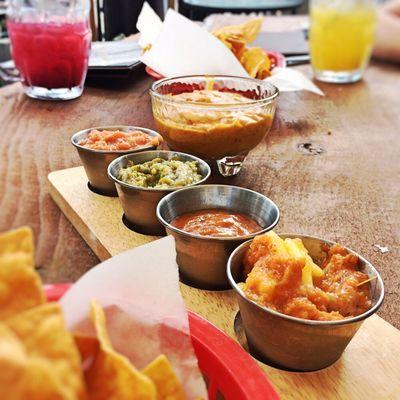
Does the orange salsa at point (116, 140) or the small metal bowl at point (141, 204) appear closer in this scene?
the small metal bowl at point (141, 204)

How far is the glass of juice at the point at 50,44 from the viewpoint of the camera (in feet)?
6.66

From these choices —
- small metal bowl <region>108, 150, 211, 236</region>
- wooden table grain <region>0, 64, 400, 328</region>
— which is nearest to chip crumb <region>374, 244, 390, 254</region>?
wooden table grain <region>0, 64, 400, 328</region>

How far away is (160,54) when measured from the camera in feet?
6.53

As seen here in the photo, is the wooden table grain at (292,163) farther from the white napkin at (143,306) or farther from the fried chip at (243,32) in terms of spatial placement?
the fried chip at (243,32)

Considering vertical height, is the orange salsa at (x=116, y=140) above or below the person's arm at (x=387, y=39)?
above

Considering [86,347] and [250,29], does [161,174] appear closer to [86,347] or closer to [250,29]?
[86,347]

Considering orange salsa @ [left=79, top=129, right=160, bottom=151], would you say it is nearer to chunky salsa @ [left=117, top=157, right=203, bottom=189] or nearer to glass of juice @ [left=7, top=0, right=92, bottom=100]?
chunky salsa @ [left=117, top=157, right=203, bottom=189]

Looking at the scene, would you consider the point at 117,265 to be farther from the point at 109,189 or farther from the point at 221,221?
the point at 109,189

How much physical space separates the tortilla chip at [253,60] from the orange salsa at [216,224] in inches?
43.6

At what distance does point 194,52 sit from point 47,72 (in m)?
0.59

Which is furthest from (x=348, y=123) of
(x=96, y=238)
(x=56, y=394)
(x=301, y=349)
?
(x=56, y=394)

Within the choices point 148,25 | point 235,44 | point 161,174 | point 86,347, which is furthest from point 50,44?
point 86,347

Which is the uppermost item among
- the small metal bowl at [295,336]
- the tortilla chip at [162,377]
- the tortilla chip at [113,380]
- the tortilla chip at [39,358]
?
the tortilla chip at [39,358]

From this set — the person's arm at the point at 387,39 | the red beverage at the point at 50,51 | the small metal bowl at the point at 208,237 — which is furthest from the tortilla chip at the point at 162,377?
the person's arm at the point at 387,39
